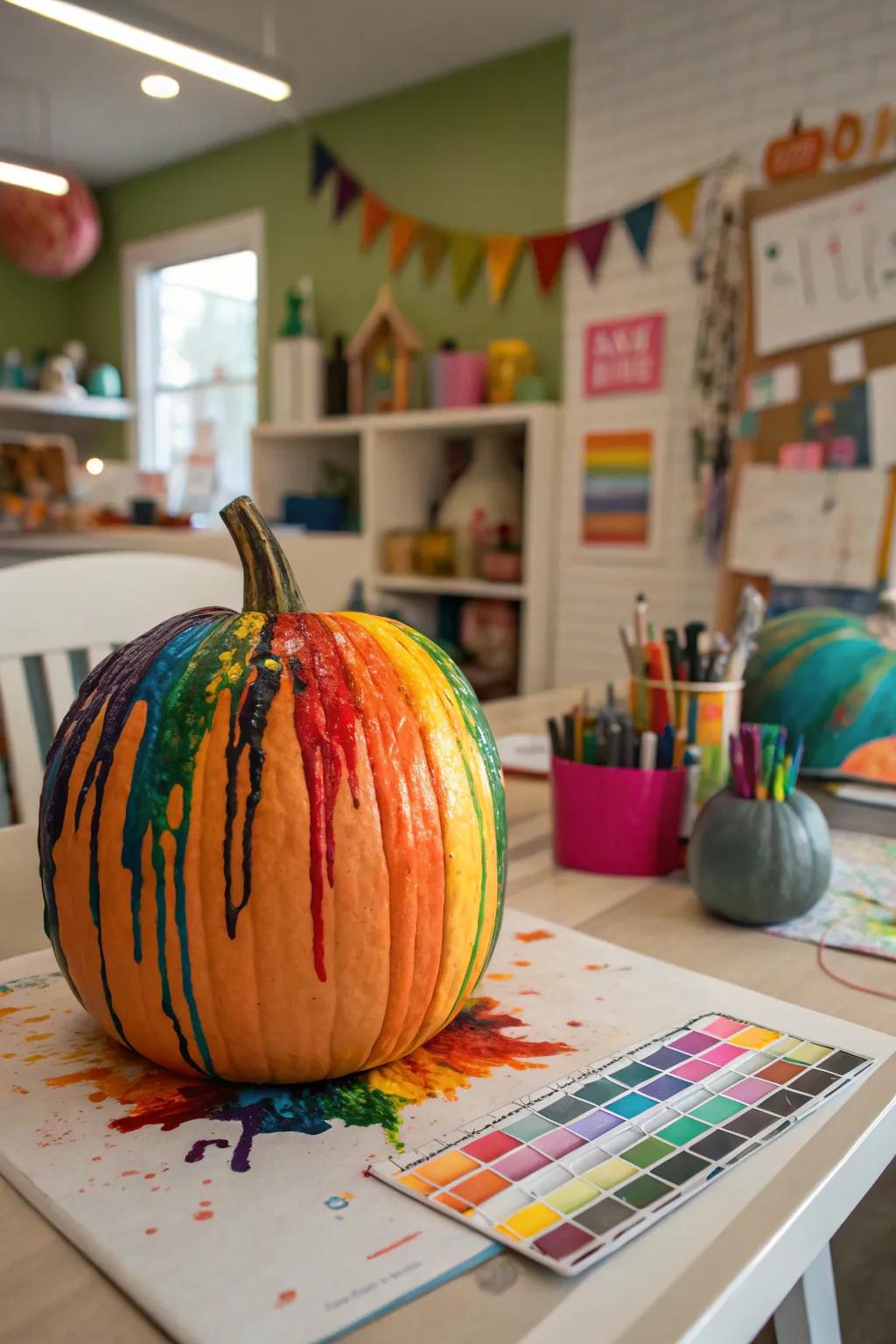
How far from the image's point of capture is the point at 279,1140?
0.42m

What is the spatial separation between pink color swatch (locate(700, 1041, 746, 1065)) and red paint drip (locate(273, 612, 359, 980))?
193 mm

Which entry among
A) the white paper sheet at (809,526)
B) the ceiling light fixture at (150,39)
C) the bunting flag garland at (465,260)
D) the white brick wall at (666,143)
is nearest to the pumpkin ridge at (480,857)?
the ceiling light fixture at (150,39)

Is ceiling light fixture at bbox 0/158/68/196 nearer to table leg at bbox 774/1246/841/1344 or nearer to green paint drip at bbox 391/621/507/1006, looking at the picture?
green paint drip at bbox 391/621/507/1006

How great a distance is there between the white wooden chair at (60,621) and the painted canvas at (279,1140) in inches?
19.9

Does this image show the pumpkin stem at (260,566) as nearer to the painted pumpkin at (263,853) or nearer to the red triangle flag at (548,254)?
the painted pumpkin at (263,853)

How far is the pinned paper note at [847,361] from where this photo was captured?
2568 mm

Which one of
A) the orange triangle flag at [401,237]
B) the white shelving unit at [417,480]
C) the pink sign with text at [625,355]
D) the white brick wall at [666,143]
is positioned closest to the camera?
the white brick wall at [666,143]

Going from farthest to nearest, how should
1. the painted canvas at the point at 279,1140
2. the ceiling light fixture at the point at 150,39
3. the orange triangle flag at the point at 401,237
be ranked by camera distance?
the orange triangle flag at the point at 401,237, the ceiling light fixture at the point at 150,39, the painted canvas at the point at 279,1140

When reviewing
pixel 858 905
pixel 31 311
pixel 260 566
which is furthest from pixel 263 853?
pixel 31 311

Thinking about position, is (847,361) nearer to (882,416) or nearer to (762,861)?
(882,416)

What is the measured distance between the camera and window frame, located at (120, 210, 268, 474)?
4.32m

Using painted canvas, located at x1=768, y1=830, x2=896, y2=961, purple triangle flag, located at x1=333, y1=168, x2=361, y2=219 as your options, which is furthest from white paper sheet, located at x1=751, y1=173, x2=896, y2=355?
painted canvas, located at x1=768, y1=830, x2=896, y2=961

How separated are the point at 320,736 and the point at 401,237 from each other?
3.58 m

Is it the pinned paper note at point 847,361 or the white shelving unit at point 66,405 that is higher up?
the white shelving unit at point 66,405
